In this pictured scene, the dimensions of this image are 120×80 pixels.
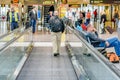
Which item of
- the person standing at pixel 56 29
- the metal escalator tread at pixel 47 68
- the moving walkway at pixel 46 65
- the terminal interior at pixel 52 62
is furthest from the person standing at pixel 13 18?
the person standing at pixel 56 29

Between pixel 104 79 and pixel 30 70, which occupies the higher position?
pixel 104 79

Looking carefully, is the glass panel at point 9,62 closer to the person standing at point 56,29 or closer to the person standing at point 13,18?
the person standing at point 56,29

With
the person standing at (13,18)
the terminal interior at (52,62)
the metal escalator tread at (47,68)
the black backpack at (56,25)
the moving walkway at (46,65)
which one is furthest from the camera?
the person standing at (13,18)

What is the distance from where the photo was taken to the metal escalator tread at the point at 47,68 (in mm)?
9883

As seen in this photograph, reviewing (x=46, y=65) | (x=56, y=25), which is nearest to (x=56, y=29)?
(x=56, y=25)

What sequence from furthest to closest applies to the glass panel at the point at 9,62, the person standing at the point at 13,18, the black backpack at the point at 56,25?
the person standing at the point at 13,18 < the black backpack at the point at 56,25 < the glass panel at the point at 9,62

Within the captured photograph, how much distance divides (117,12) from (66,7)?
5031mm

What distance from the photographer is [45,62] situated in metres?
13.0

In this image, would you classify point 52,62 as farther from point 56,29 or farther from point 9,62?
point 9,62

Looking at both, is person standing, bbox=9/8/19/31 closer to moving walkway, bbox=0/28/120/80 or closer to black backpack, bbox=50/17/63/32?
moving walkway, bbox=0/28/120/80

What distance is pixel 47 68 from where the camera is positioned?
11.5 meters

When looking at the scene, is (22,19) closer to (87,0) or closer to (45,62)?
(87,0)

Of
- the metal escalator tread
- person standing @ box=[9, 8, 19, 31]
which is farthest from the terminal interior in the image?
person standing @ box=[9, 8, 19, 31]

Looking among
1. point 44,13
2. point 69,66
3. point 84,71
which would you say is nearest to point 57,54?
point 69,66
